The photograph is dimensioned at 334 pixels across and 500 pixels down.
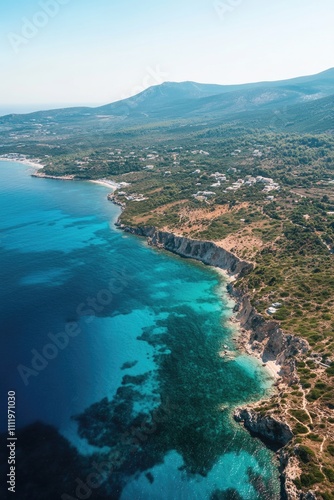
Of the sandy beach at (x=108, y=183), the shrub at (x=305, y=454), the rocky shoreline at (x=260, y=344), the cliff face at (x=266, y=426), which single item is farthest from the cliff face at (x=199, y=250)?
the sandy beach at (x=108, y=183)

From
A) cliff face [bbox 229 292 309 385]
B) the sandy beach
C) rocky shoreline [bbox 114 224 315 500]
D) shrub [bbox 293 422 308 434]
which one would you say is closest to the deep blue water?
rocky shoreline [bbox 114 224 315 500]

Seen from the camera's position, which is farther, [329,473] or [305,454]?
[305,454]

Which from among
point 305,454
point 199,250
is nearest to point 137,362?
point 305,454

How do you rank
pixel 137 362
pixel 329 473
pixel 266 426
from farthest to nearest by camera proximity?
pixel 137 362 < pixel 266 426 < pixel 329 473

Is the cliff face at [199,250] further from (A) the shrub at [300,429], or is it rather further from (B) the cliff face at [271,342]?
(A) the shrub at [300,429]

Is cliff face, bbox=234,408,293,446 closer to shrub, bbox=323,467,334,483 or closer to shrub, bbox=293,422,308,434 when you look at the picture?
shrub, bbox=293,422,308,434

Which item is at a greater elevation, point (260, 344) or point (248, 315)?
point (248, 315)

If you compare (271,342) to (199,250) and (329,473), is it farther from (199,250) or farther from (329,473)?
(199,250)

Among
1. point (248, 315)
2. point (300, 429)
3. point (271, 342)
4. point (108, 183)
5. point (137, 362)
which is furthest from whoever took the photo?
point (108, 183)
